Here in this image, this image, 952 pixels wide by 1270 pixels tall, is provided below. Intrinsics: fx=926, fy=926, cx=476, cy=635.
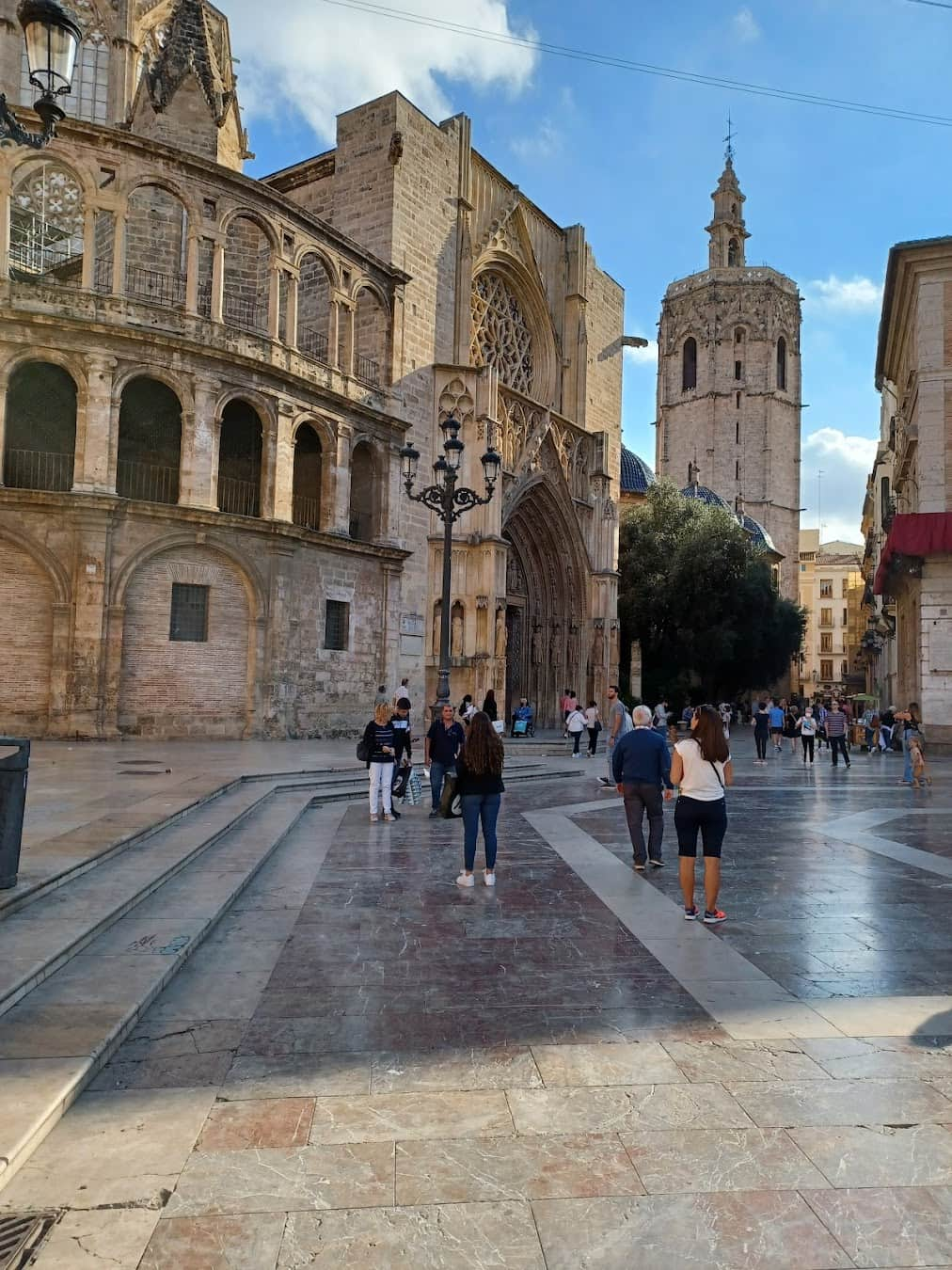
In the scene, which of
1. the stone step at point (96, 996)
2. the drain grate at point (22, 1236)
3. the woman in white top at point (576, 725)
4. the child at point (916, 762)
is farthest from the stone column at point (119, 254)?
the drain grate at point (22, 1236)

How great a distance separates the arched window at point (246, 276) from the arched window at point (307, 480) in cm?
301

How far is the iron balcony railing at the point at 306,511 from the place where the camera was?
24781 mm

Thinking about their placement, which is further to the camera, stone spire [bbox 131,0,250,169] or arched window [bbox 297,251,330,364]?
arched window [bbox 297,251,330,364]

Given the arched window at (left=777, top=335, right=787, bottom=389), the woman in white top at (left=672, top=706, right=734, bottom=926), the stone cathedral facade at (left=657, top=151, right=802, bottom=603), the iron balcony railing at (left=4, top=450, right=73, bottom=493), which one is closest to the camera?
the woman in white top at (left=672, top=706, right=734, bottom=926)

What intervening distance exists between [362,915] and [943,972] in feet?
11.7

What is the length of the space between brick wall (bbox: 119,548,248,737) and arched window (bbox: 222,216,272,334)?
7372mm

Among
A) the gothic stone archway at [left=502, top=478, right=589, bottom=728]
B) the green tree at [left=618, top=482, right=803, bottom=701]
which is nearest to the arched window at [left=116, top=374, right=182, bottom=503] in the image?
the gothic stone archway at [left=502, top=478, right=589, bottom=728]

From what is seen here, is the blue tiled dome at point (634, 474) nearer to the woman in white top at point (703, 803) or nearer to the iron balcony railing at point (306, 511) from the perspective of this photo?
the iron balcony railing at point (306, 511)

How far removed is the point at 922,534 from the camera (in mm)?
24172

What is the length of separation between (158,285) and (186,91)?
5.77 meters

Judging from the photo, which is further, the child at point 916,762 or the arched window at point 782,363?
the arched window at point 782,363

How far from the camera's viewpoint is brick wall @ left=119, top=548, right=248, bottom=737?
19.6m

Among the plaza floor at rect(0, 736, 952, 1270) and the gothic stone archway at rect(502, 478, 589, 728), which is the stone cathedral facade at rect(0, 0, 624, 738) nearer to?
the gothic stone archway at rect(502, 478, 589, 728)

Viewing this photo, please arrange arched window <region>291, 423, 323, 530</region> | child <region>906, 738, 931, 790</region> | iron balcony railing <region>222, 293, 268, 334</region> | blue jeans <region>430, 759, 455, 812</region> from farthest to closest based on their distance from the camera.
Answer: arched window <region>291, 423, 323, 530</region> < iron balcony railing <region>222, 293, 268, 334</region> < child <region>906, 738, 931, 790</region> < blue jeans <region>430, 759, 455, 812</region>
